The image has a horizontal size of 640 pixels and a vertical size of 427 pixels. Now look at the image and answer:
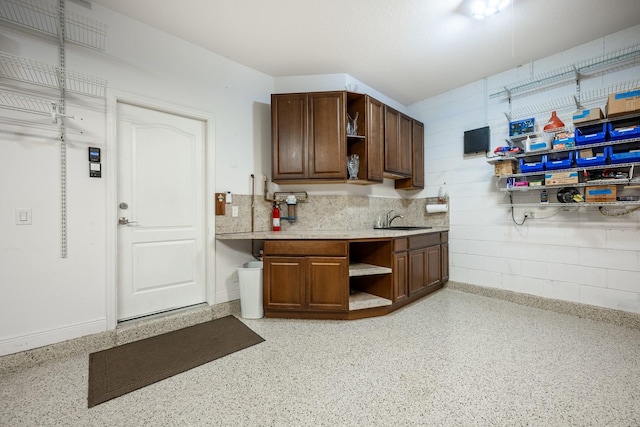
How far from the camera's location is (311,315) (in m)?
2.77

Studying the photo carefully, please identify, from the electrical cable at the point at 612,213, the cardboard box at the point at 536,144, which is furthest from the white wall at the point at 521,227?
the cardboard box at the point at 536,144

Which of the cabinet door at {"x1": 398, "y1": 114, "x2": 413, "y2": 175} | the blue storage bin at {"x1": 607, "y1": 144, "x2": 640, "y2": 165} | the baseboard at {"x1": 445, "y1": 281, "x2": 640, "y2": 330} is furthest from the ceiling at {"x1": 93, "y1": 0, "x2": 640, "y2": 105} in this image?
the baseboard at {"x1": 445, "y1": 281, "x2": 640, "y2": 330}

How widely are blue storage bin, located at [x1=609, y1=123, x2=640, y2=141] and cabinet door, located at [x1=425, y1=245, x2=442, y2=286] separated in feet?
6.75

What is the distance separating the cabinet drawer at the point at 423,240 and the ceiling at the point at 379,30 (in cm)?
219

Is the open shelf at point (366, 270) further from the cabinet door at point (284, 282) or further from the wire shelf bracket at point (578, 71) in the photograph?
the wire shelf bracket at point (578, 71)

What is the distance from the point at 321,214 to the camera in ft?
11.4

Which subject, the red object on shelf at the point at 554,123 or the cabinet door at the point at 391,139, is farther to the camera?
the cabinet door at the point at 391,139

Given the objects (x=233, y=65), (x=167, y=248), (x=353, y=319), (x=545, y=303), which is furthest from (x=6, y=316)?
(x=545, y=303)

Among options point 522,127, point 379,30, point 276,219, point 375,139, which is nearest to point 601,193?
point 522,127

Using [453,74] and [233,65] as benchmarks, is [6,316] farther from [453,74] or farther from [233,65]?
[453,74]

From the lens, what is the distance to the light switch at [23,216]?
1.94 meters

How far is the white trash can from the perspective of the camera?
2777 millimetres

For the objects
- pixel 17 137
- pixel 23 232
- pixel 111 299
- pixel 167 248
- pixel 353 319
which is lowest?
pixel 353 319

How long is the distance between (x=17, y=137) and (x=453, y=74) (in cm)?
459
